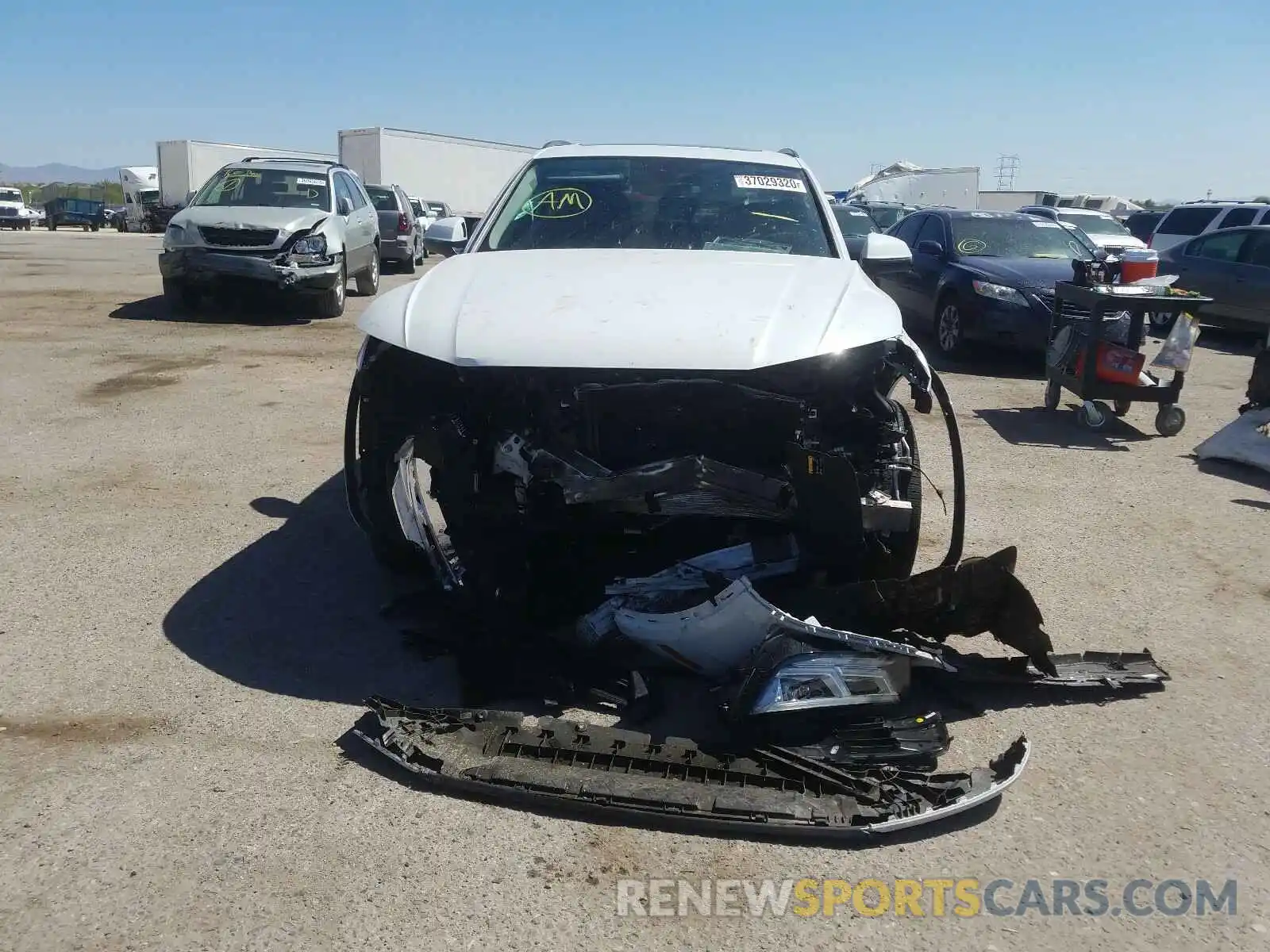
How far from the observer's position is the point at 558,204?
A: 210 inches

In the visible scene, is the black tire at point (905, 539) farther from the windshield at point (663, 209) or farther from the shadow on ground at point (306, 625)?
the shadow on ground at point (306, 625)

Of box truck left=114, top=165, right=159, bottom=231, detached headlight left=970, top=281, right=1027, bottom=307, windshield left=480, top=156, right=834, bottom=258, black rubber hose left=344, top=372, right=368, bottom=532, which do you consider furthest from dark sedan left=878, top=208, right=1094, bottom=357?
box truck left=114, top=165, right=159, bottom=231

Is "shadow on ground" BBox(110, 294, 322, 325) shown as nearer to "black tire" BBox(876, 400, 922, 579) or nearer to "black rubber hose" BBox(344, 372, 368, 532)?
"black rubber hose" BBox(344, 372, 368, 532)

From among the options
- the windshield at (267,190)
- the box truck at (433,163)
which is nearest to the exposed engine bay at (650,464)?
the windshield at (267,190)

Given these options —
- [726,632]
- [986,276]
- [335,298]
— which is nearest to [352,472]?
[726,632]

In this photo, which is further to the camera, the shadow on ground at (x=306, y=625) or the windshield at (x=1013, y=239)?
the windshield at (x=1013, y=239)

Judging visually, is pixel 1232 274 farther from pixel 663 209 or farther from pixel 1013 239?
pixel 663 209

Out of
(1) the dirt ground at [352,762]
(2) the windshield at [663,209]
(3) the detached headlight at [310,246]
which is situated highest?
(2) the windshield at [663,209]

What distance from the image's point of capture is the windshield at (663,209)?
5.08 meters

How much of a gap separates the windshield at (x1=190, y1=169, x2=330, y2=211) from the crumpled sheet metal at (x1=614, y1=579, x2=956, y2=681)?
37.4 feet

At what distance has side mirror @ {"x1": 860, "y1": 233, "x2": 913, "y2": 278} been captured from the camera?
5.71m

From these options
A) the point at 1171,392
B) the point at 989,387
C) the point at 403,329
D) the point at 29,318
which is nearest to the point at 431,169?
the point at 29,318

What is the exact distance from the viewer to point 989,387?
33.7ft

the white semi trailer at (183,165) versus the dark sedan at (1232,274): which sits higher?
the white semi trailer at (183,165)
